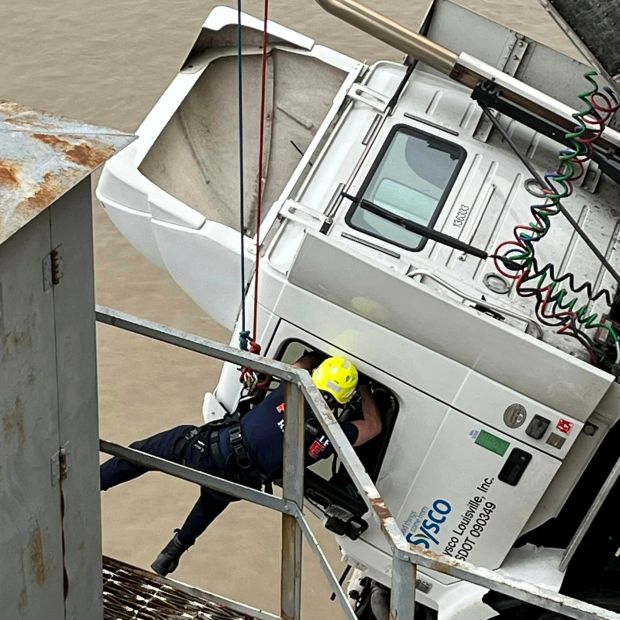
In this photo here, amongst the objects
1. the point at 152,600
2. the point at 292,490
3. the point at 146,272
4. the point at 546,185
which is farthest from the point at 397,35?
the point at 146,272

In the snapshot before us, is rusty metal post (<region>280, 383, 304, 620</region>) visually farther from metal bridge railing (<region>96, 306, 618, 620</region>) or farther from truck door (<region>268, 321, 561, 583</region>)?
truck door (<region>268, 321, 561, 583</region>)

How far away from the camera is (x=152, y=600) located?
3.98 m

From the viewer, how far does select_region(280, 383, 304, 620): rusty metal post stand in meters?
3.66

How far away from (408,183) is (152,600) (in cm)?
259

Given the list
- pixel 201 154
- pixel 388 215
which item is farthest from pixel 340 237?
pixel 201 154

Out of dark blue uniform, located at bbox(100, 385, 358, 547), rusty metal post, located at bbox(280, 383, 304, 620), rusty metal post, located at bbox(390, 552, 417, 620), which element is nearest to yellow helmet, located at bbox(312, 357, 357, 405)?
dark blue uniform, located at bbox(100, 385, 358, 547)

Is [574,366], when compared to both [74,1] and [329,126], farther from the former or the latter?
[74,1]

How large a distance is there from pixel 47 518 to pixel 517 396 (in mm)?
2499

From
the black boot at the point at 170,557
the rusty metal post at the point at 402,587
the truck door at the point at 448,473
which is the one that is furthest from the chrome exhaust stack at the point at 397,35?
the rusty metal post at the point at 402,587

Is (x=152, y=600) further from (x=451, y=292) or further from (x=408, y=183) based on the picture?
(x=408, y=183)

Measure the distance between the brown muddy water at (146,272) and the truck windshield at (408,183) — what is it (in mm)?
2635

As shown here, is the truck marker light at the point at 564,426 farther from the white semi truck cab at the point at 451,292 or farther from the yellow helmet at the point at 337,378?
the yellow helmet at the point at 337,378

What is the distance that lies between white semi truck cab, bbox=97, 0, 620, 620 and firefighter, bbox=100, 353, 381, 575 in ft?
0.34

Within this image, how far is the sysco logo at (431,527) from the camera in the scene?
17.6ft
